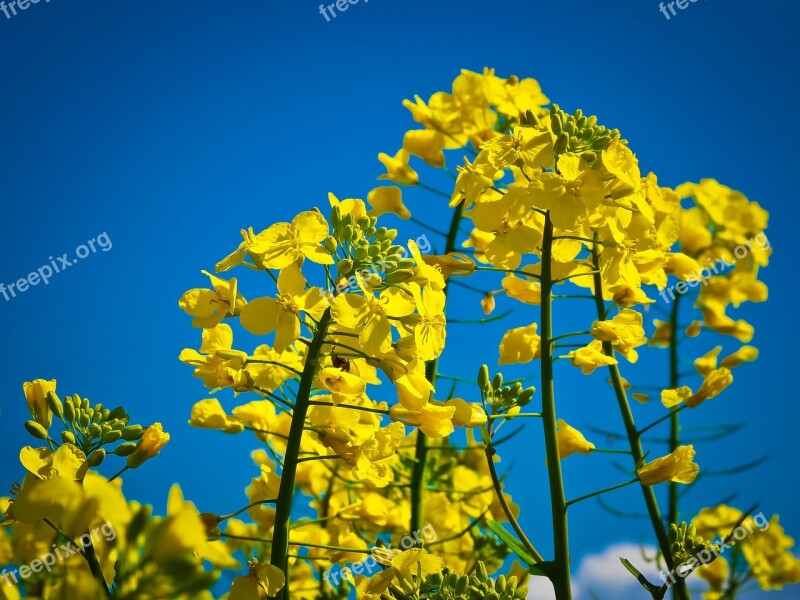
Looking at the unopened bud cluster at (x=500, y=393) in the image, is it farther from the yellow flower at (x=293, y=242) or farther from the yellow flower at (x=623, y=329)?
the yellow flower at (x=293, y=242)

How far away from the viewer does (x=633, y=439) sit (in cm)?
200

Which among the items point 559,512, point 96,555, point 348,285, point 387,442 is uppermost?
point 348,285

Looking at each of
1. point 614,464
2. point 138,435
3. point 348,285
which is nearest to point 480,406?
point 348,285

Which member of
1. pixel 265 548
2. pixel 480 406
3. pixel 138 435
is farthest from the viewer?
pixel 265 548

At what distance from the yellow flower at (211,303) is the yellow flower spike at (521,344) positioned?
71 cm

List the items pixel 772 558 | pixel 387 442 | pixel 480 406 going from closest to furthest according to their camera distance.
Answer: pixel 387 442 → pixel 480 406 → pixel 772 558

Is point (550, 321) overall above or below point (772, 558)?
above

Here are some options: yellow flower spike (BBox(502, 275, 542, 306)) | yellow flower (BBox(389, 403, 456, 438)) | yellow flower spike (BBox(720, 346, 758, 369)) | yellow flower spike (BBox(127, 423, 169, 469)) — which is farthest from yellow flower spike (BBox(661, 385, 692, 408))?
yellow flower spike (BBox(127, 423, 169, 469))

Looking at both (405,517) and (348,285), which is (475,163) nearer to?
(348,285)

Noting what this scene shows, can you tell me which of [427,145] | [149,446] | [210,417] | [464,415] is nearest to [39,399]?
[149,446]

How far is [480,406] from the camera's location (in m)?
1.67

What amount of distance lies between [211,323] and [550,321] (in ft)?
2.63

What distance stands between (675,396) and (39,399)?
1712mm

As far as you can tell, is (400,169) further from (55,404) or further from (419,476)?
(55,404)
